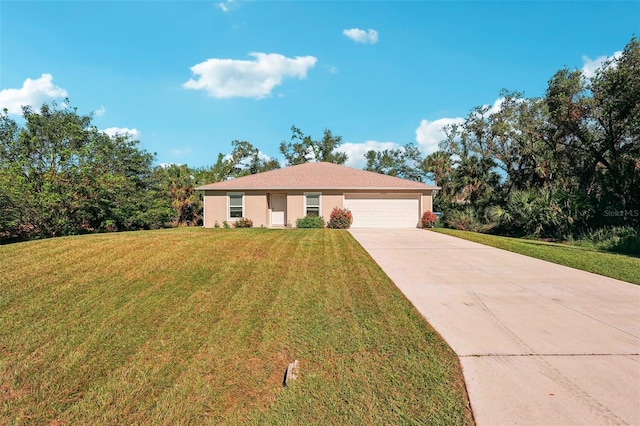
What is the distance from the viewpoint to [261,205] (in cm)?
1806

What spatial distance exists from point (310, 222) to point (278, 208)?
265 centimetres

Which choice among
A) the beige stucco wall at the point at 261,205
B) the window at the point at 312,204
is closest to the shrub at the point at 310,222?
the beige stucco wall at the point at 261,205

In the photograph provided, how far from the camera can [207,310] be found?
423cm

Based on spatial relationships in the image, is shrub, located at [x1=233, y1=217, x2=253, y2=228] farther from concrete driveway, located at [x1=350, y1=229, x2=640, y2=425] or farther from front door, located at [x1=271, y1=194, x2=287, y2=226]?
concrete driveway, located at [x1=350, y1=229, x2=640, y2=425]

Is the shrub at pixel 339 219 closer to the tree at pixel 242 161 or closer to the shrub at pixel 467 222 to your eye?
the shrub at pixel 467 222

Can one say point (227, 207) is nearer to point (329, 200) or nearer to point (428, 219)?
point (329, 200)

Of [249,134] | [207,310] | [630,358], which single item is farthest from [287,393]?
[249,134]

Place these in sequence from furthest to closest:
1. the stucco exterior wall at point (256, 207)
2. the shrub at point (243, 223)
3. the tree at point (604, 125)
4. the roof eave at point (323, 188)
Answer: the stucco exterior wall at point (256, 207) < the roof eave at point (323, 188) < the shrub at point (243, 223) < the tree at point (604, 125)

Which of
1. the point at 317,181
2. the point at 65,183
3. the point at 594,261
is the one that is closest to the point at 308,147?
the point at 317,181

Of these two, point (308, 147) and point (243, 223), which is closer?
point (243, 223)

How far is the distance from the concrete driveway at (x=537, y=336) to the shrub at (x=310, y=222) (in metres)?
10.1

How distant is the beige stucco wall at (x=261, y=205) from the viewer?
18.0 meters

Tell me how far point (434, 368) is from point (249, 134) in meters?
33.2

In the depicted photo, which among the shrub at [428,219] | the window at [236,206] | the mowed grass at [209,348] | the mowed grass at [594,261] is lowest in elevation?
the mowed grass at [209,348]
